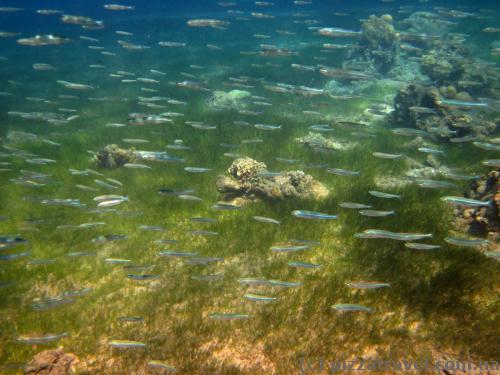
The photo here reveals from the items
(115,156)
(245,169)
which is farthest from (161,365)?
(115,156)

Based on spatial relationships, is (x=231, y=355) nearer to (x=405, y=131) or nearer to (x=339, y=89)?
(x=405, y=131)

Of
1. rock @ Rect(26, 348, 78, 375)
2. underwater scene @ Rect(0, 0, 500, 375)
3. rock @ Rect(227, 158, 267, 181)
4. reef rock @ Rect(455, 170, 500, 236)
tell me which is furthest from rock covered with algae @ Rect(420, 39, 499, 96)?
rock @ Rect(26, 348, 78, 375)

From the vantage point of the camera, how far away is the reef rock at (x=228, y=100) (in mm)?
20547

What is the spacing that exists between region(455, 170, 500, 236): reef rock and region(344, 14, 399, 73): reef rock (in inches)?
808

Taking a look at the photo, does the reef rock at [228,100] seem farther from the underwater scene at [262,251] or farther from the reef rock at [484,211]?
the reef rock at [484,211]

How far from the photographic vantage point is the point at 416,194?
8594mm

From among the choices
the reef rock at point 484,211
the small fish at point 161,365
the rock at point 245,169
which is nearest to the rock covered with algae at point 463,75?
the reef rock at point 484,211

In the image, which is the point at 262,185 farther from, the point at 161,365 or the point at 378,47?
the point at 378,47

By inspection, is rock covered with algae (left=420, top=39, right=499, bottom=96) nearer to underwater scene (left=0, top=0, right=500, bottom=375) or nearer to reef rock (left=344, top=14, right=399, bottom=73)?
underwater scene (left=0, top=0, right=500, bottom=375)

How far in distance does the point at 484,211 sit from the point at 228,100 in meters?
17.4

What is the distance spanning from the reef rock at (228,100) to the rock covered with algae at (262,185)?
433 inches

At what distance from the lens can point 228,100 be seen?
2128cm

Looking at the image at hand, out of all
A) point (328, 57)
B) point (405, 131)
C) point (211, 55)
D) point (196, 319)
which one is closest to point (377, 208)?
point (405, 131)

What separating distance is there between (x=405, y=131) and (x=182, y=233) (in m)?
7.13
